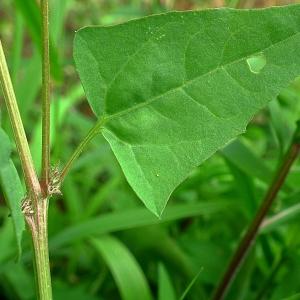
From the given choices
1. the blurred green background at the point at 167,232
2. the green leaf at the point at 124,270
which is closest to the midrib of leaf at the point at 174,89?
the blurred green background at the point at 167,232

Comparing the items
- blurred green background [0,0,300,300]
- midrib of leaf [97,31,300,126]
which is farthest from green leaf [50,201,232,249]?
midrib of leaf [97,31,300,126]

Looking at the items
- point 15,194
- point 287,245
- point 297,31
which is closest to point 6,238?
point 287,245

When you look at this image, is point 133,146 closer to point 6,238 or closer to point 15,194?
point 15,194

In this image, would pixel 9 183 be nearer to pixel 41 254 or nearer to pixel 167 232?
pixel 41 254

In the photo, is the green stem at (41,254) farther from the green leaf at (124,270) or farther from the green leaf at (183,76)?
the green leaf at (124,270)

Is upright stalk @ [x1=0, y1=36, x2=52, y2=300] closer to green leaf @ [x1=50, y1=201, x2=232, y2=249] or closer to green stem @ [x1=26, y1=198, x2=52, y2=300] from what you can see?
green stem @ [x1=26, y1=198, x2=52, y2=300]

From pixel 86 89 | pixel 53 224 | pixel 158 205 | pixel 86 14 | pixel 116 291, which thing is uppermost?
pixel 86 14
